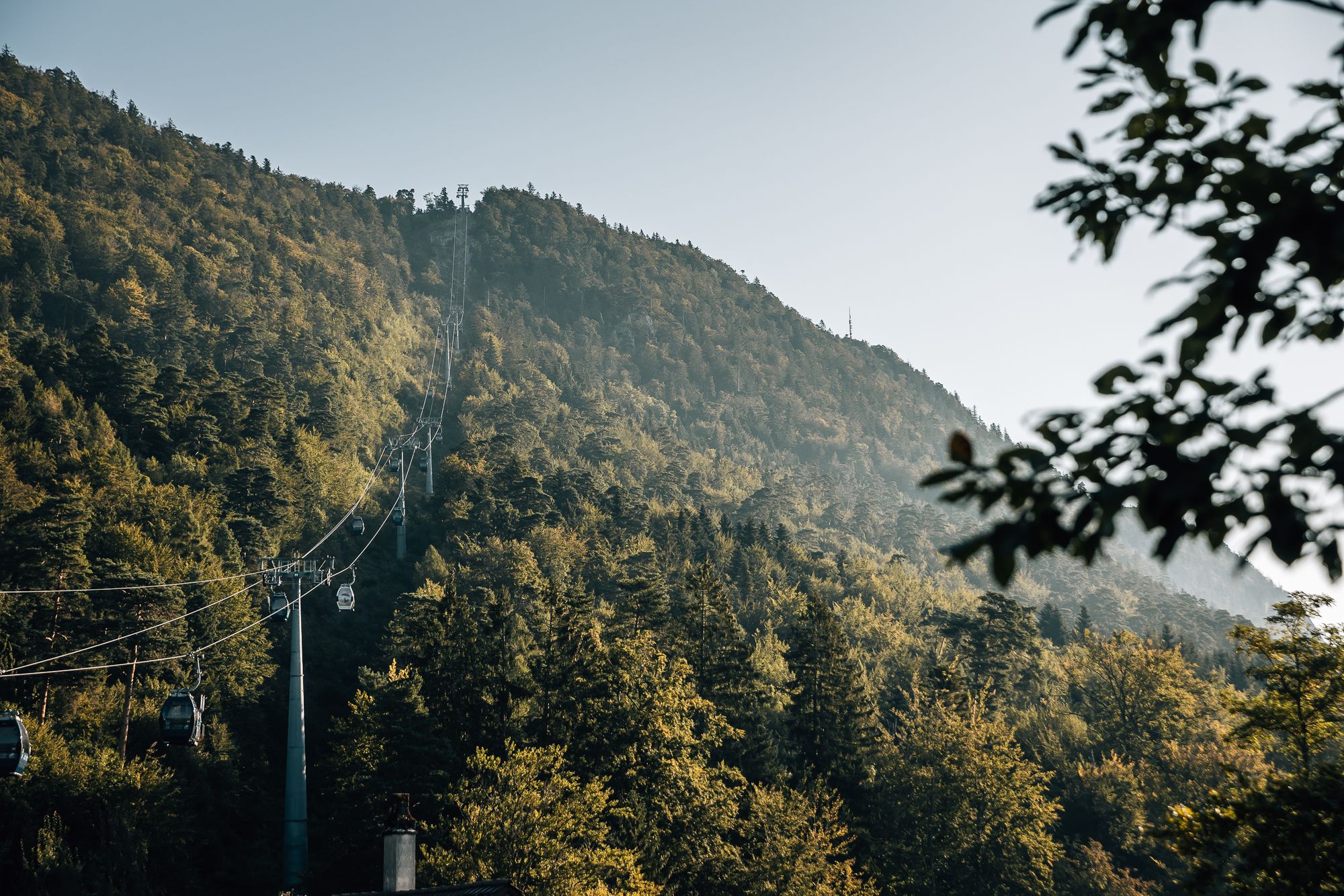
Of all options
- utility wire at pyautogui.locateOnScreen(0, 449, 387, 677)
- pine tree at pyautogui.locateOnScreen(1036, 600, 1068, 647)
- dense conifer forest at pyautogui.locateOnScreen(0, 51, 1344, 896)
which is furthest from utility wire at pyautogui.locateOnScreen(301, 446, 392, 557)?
pine tree at pyautogui.locateOnScreen(1036, 600, 1068, 647)

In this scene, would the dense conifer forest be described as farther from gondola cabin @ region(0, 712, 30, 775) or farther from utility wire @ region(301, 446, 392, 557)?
gondola cabin @ region(0, 712, 30, 775)

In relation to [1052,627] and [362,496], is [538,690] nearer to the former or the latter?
[362,496]

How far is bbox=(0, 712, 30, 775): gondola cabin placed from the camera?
2608cm

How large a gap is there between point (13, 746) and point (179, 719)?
573 cm

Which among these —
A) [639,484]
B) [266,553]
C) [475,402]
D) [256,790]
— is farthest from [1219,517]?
[475,402]

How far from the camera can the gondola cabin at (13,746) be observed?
26078 millimetres

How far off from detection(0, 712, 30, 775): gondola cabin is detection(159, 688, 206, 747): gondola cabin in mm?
5010

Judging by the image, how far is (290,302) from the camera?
148 metres

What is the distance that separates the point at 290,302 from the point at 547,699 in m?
115

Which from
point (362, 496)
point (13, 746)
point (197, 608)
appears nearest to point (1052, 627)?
point (362, 496)

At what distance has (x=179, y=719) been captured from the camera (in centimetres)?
3170

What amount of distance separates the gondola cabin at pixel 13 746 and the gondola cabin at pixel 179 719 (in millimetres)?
5010

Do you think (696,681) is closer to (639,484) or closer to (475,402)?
(639,484)

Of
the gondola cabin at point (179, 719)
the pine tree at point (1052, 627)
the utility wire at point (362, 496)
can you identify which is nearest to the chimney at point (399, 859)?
the gondola cabin at point (179, 719)
